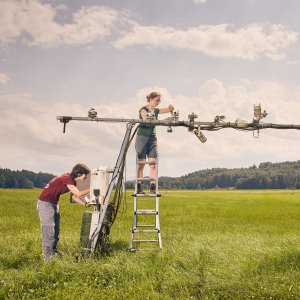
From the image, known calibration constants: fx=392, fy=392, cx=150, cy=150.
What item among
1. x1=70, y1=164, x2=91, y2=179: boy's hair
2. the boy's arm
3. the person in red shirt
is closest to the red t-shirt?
the person in red shirt

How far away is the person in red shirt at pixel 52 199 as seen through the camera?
9484mm

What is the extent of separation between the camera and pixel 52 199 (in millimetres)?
9648

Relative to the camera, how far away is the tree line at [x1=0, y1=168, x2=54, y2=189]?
157 meters

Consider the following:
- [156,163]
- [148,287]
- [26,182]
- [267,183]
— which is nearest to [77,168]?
[156,163]

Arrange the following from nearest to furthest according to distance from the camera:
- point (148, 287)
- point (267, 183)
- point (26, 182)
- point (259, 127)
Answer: point (148, 287), point (259, 127), point (26, 182), point (267, 183)

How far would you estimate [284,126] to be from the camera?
9461 millimetres

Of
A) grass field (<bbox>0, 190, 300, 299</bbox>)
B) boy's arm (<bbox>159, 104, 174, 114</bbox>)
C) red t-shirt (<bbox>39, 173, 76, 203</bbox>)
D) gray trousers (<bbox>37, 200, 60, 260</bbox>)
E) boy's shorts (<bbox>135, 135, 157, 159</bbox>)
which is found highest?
boy's arm (<bbox>159, 104, 174, 114</bbox>)

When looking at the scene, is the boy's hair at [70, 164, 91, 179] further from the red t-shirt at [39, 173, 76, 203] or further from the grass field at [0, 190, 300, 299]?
the grass field at [0, 190, 300, 299]

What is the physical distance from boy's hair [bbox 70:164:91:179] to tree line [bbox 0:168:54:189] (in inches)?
5872

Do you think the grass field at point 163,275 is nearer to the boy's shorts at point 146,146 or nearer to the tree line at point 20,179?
the boy's shorts at point 146,146

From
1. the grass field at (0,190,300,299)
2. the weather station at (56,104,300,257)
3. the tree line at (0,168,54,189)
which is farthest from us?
the tree line at (0,168,54,189)

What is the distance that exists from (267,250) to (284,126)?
321 cm

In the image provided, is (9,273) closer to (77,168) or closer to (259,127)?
(77,168)

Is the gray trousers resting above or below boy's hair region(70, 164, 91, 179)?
below
